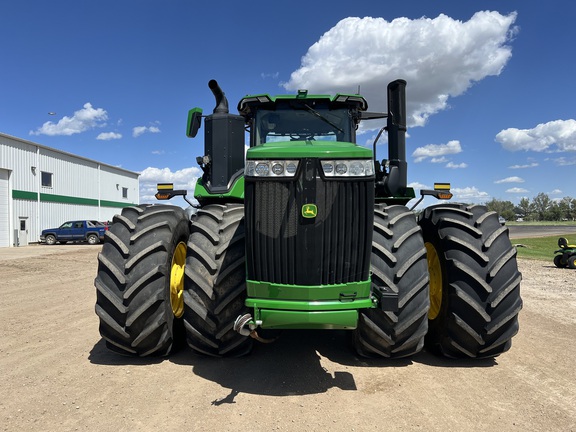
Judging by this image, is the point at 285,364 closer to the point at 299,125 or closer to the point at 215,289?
the point at 215,289

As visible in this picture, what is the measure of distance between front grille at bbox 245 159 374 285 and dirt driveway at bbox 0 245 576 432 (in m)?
1.01

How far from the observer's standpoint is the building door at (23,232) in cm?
2488

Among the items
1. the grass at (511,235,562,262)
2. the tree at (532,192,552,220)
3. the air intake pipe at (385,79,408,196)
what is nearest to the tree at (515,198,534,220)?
the tree at (532,192,552,220)

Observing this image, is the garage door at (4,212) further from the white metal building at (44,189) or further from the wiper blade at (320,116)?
the wiper blade at (320,116)

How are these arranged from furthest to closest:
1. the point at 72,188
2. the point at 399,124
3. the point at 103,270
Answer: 1. the point at 72,188
2. the point at 399,124
3. the point at 103,270

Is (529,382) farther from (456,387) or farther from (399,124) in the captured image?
(399,124)

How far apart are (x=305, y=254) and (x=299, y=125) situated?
2.15 m

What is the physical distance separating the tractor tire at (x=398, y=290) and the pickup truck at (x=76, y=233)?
25.2 m

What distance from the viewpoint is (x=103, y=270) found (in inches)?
149

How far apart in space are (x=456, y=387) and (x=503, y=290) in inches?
40.3

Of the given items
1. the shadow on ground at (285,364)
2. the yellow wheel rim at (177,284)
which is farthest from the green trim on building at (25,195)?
the yellow wheel rim at (177,284)

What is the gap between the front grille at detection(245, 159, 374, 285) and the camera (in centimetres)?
301

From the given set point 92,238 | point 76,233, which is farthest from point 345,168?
point 76,233

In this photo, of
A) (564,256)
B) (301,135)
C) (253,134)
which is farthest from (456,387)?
(564,256)
